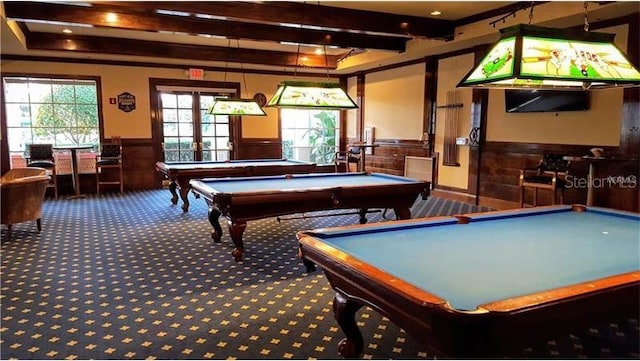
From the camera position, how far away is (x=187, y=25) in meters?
5.85

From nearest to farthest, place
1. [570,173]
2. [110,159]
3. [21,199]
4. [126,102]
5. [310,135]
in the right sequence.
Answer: [21,199] < [570,173] < [110,159] < [126,102] < [310,135]

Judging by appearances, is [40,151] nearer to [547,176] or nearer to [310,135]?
[310,135]

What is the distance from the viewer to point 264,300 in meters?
3.07

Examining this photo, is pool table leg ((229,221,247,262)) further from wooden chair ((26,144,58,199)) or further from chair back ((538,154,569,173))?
wooden chair ((26,144,58,199))

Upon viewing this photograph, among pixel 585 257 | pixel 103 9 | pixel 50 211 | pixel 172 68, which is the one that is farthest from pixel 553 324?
pixel 172 68

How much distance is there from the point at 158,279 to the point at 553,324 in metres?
2.93

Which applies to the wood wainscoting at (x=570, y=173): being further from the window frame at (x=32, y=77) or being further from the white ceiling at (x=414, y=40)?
the window frame at (x=32, y=77)

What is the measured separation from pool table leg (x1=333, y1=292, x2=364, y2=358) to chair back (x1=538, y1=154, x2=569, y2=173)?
166 inches

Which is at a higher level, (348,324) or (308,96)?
(308,96)

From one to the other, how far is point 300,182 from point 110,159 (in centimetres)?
514

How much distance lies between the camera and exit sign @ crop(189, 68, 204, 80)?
885 centimetres

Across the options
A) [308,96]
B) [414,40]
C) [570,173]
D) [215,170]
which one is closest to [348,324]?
[308,96]

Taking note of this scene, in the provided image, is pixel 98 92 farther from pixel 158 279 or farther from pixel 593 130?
pixel 593 130

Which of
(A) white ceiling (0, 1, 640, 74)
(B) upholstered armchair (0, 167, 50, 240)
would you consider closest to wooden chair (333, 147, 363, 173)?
(A) white ceiling (0, 1, 640, 74)
